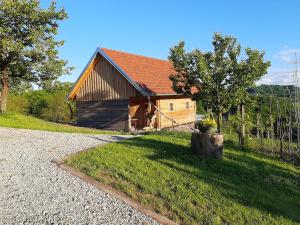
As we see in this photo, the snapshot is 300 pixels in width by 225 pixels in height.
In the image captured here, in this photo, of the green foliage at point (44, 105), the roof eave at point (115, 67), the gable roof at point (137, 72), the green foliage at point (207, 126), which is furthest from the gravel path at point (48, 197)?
the green foliage at point (44, 105)

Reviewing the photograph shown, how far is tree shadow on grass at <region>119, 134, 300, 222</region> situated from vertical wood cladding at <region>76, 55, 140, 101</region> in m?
11.0

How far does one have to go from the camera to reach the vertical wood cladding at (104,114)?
83.2ft

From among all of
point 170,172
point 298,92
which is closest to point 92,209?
point 170,172

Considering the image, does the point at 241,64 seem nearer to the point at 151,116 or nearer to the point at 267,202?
the point at 267,202

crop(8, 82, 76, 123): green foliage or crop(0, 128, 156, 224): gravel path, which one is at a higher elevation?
crop(8, 82, 76, 123): green foliage

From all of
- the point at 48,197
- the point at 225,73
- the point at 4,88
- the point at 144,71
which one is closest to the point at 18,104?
the point at 4,88

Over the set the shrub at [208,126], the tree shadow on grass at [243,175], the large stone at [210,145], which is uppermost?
the shrub at [208,126]

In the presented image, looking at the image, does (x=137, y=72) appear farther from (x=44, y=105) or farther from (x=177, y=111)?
(x=44, y=105)

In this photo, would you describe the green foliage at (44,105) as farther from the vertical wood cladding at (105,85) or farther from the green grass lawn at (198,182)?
the green grass lawn at (198,182)

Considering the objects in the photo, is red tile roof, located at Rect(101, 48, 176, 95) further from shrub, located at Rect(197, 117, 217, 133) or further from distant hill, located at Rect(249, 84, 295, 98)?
shrub, located at Rect(197, 117, 217, 133)

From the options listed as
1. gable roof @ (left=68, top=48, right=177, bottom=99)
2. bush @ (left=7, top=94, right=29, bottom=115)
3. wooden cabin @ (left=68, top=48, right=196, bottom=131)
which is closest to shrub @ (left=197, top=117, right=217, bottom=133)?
wooden cabin @ (left=68, top=48, right=196, bottom=131)

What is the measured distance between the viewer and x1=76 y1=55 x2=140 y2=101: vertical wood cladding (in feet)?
81.5

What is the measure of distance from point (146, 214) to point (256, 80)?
9819 millimetres

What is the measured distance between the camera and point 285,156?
15.6 m
